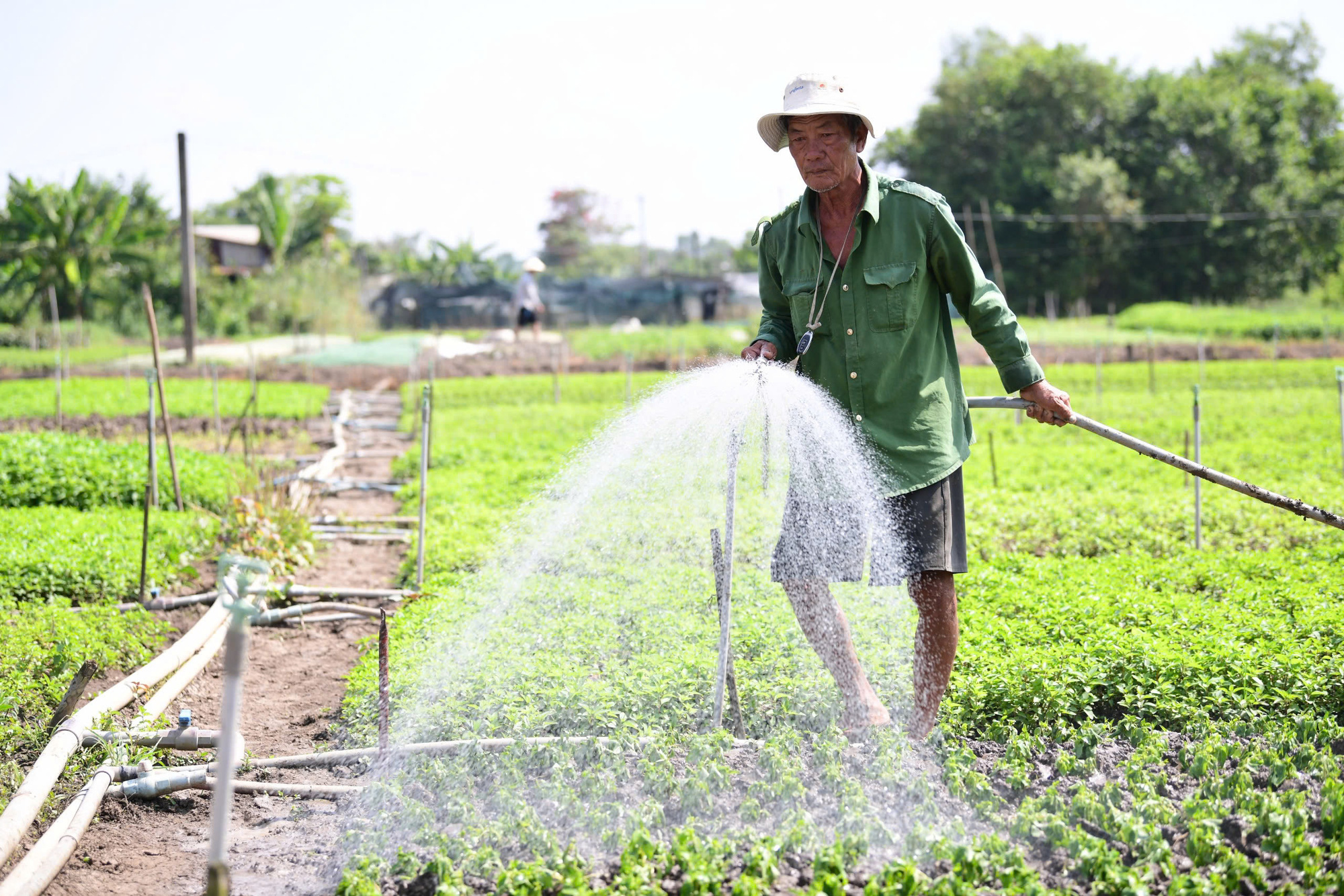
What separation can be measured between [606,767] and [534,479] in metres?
6.19

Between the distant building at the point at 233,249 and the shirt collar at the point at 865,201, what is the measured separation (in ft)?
133

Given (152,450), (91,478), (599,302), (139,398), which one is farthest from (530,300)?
(152,450)

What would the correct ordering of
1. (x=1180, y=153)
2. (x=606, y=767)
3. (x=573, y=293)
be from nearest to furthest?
(x=606, y=767) < (x=573, y=293) < (x=1180, y=153)

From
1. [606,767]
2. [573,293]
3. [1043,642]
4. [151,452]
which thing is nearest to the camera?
[606,767]

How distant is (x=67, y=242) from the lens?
103 ft

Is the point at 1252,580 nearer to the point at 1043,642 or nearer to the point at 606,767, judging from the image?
the point at 1043,642

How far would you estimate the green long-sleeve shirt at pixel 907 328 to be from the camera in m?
3.51

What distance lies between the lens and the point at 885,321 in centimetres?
354

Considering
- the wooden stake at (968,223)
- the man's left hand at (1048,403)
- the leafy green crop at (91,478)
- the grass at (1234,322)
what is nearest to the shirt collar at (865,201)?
the man's left hand at (1048,403)

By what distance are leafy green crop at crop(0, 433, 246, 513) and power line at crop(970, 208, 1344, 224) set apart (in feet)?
117

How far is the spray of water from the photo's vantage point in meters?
3.03

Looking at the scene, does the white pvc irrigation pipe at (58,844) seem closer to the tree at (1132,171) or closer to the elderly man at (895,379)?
the elderly man at (895,379)

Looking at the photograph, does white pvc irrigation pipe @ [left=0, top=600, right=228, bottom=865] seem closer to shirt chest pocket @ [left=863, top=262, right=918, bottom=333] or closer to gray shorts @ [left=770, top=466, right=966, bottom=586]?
gray shorts @ [left=770, top=466, right=966, bottom=586]

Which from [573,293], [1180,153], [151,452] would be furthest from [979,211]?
[151,452]
